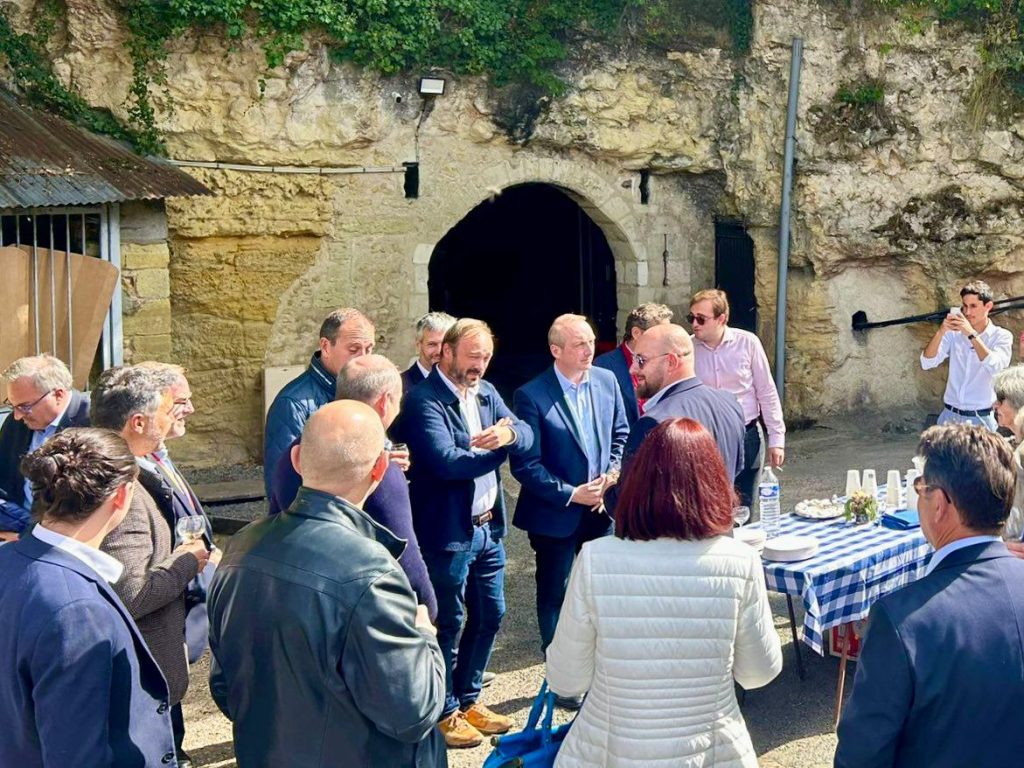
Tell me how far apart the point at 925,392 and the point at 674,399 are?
7644 mm

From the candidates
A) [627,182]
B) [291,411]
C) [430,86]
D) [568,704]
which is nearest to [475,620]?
[568,704]

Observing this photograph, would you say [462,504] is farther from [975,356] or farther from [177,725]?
[975,356]

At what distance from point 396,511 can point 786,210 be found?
26.1ft

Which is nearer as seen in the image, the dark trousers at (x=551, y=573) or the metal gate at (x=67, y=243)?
the dark trousers at (x=551, y=573)

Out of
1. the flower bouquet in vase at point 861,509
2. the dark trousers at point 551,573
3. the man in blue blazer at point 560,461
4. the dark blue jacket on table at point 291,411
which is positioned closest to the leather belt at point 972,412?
the flower bouquet in vase at point 861,509

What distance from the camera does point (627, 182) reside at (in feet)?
36.1

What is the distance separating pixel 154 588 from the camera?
3832 millimetres

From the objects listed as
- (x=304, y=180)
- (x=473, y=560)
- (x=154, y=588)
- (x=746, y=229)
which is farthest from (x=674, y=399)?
(x=746, y=229)

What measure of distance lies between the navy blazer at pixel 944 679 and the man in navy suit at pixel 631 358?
10.6ft

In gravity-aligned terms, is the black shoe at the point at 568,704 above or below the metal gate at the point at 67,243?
below

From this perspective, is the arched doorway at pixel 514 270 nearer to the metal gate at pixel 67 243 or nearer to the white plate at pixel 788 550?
the metal gate at pixel 67 243

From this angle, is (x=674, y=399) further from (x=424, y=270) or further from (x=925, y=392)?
(x=925, y=392)

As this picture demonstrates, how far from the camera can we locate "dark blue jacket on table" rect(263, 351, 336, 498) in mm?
4902

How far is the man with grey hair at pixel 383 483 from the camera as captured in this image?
383 centimetres
